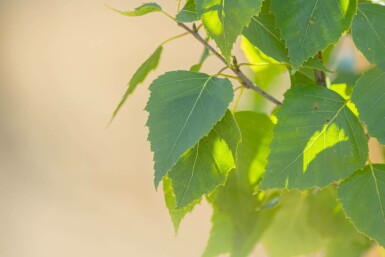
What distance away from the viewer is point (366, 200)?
0.45 m

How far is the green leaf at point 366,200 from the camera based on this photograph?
436 millimetres

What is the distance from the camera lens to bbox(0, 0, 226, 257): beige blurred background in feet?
5.49

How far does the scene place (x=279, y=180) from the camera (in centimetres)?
43

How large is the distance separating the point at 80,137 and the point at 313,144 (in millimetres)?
1336

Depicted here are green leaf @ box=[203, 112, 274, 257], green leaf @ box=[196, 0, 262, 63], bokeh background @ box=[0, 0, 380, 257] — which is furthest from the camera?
bokeh background @ box=[0, 0, 380, 257]

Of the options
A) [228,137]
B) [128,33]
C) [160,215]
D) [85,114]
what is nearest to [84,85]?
[85,114]

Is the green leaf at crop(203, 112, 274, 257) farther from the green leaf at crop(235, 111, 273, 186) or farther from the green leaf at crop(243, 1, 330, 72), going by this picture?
the green leaf at crop(243, 1, 330, 72)

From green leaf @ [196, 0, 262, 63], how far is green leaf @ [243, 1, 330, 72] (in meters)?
0.03

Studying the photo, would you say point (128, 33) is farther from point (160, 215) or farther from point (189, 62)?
point (160, 215)

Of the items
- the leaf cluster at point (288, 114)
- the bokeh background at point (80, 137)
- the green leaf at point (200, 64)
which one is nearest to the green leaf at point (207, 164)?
the leaf cluster at point (288, 114)

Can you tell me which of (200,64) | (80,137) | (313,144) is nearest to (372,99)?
(313,144)

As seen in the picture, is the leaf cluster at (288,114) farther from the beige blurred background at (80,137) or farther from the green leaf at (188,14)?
the beige blurred background at (80,137)

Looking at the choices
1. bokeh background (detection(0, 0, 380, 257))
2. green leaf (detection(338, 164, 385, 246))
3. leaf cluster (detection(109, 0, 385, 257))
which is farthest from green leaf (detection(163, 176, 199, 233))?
bokeh background (detection(0, 0, 380, 257))

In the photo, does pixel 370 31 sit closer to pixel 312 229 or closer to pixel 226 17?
pixel 226 17
